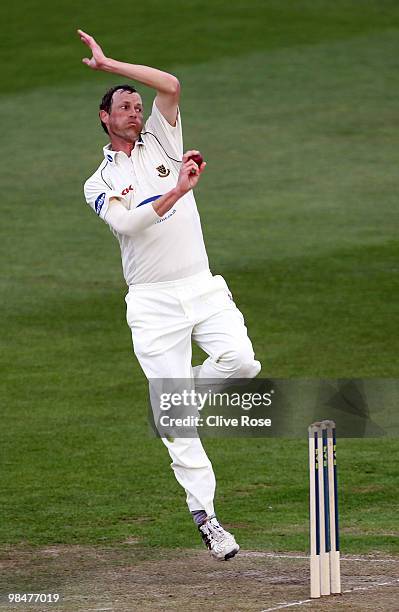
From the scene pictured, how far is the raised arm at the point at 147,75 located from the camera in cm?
799

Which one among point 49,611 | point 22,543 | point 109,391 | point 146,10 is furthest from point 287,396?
point 146,10

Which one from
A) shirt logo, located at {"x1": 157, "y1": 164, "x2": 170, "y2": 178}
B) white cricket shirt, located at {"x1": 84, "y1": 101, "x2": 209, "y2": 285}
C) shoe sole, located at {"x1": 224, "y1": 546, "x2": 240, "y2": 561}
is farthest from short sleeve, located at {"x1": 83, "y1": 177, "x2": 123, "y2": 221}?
shoe sole, located at {"x1": 224, "y1": 546, "x2": 240, "y2": 561}

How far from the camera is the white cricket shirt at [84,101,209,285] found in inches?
329

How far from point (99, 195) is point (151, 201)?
0.32 m

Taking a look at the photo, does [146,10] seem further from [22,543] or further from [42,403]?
[22,543]

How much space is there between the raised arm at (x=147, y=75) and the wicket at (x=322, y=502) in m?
2.24

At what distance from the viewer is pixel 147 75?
26.9 feet

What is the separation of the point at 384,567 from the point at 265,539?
3.61 ft

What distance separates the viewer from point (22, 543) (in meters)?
9.27

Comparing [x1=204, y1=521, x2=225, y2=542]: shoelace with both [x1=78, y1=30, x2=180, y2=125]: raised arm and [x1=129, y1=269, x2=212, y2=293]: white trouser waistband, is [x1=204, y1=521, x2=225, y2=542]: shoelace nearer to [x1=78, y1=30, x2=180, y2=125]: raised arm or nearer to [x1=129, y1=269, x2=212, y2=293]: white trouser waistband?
[x1=129, y1=269, x2=212, y2=293]: white trouser waistband

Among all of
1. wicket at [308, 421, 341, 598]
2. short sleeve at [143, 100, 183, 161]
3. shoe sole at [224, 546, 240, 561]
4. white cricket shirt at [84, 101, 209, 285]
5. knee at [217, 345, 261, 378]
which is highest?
short sleeve at [143, 100, 183, 161]

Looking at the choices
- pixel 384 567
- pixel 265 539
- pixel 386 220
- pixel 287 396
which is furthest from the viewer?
pixel 386 220

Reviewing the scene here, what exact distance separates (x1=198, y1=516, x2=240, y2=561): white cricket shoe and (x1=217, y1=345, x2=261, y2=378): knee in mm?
912

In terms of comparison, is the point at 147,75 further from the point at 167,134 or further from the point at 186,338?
the point at 186,338
